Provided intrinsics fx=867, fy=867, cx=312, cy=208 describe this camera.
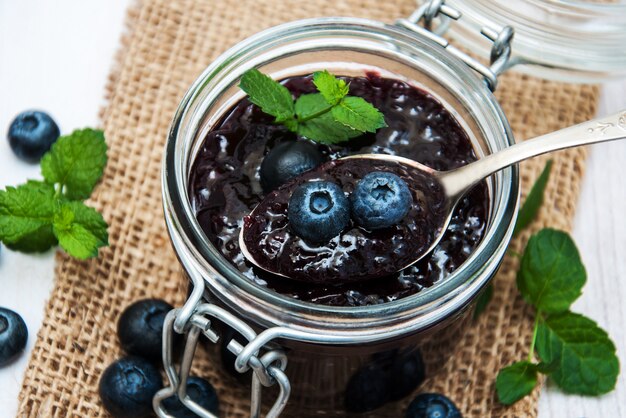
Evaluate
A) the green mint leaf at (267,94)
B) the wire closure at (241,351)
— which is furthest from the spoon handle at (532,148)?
the wire closure at (241,351)

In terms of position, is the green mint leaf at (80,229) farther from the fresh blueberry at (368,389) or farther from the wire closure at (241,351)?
the fresh blueberry at (368,389)

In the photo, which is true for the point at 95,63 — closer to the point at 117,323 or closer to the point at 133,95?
the point at 133,95

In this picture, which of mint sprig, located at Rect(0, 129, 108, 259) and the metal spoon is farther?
mint sprig, located at Rect(0, 129, 108, 259)

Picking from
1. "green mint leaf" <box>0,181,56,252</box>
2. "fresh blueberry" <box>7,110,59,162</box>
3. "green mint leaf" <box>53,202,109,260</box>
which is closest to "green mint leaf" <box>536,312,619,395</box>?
"green mint leaf" <box>53,202,109,260</box>

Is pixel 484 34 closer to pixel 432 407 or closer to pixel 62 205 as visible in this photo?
pixel 432 407

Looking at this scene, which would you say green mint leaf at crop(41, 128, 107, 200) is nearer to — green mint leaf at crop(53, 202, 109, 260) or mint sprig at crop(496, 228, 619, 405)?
green mint leaf at crop(53, 202, 109, 260)

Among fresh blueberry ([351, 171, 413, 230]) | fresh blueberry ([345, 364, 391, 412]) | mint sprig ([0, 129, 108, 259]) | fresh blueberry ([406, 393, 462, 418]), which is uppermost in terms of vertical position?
mint sprig ([0, 129, 108, 259])

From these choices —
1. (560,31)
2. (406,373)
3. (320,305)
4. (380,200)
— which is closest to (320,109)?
(380,200)

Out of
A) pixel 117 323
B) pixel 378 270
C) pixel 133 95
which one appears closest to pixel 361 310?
pixel 378 270
